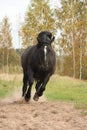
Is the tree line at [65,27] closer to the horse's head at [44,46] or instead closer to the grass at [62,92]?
the grass at [62,92]

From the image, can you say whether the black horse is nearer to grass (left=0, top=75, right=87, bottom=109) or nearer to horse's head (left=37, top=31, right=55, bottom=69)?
horse's head (left=37, top=31, right=55, bottom=69)

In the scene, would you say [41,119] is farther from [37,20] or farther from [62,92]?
[37,20]

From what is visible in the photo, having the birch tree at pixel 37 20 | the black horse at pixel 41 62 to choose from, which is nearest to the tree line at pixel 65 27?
the birch tree at pixel 37 20

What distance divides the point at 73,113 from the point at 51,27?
98.9 feet

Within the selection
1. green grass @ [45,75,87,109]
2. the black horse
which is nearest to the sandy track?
green grass @ [45,75,87,109]

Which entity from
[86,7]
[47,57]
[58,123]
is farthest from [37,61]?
[86,7]

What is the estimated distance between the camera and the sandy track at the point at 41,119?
29.4 feet

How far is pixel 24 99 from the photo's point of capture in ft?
47.8

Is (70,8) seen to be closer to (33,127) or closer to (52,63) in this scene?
(52,63)

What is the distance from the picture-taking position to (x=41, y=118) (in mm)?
10102

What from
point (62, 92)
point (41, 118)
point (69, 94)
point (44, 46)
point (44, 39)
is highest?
point (44, 39)

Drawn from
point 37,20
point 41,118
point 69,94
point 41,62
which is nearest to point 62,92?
point 69,94

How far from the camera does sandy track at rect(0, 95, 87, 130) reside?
895 cm

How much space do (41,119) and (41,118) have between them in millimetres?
156
